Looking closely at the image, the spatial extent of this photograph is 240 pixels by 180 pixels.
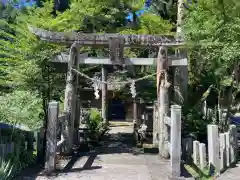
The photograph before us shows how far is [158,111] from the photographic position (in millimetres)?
9773

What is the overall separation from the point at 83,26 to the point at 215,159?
9934 millimetres

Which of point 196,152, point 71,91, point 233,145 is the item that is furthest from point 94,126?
point 233,145

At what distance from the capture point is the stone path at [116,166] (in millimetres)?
7047

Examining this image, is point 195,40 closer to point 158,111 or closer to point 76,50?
point 158,111

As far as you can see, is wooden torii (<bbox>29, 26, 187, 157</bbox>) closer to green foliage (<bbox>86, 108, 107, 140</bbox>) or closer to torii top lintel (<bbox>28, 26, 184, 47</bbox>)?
torii top lintel (<bbox>28, 26, 184, 47</bbox>)

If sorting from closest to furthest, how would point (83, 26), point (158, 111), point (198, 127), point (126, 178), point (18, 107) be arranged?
point (126, 178) < point (18, 107) < point (158, 111) < point (198, 127) < point (83, 26)

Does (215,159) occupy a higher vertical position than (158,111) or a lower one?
lower

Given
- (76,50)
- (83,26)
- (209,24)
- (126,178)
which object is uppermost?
(83,26)

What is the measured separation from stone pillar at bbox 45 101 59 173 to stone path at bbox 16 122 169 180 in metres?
0.33

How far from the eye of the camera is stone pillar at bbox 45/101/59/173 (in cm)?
737

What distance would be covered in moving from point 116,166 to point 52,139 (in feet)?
5.80

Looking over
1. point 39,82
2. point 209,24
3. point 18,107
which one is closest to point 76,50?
point 39,82

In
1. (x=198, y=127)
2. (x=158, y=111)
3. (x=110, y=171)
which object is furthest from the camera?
(x=198, y=127)

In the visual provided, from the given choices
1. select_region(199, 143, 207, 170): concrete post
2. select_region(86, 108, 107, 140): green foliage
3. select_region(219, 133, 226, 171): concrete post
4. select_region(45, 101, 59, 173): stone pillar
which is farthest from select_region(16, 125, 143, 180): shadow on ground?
select_region(219, 133, 226, 171): concrete post
